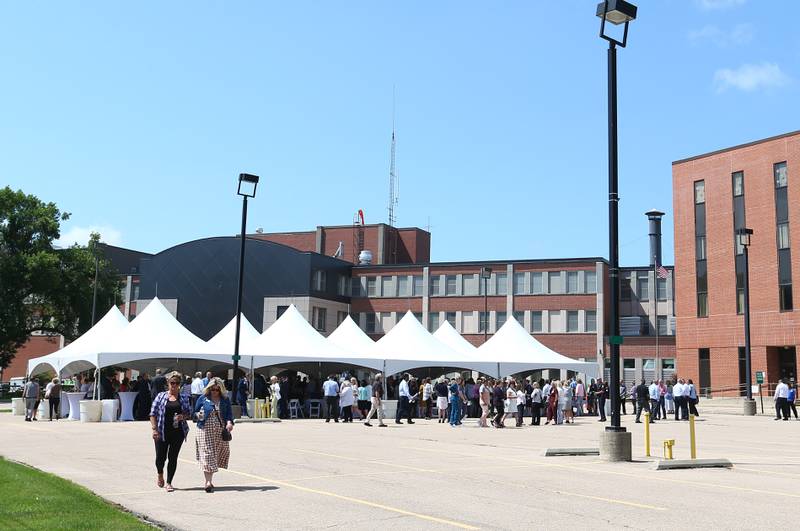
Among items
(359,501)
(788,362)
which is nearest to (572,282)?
(788,362)

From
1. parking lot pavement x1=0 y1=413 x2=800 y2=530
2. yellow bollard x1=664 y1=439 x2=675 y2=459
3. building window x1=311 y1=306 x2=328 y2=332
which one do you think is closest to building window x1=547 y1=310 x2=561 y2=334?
building window x1=311 y1=306 x2=328 y2=332

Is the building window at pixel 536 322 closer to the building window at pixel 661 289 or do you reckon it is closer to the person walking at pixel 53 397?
the building window at pixel 661 289

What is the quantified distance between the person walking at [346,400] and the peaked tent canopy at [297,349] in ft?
9.53

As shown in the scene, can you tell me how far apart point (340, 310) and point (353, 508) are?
6366 cm

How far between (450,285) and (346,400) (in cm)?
4246

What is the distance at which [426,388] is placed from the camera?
34094 mm

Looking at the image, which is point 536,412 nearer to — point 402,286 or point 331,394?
point 331,394

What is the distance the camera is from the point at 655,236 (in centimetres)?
7494

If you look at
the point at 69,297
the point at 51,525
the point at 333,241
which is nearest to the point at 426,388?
the point at 51,525

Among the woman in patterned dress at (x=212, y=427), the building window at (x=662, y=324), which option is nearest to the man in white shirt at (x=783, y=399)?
the woman in patterned dress at (x=212, y=427)

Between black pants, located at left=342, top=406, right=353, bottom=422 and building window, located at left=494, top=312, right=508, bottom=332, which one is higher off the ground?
building window, located at left=494, top=312, right=508, bottom=332

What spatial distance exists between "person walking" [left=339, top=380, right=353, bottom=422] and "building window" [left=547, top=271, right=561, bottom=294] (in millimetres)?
40285

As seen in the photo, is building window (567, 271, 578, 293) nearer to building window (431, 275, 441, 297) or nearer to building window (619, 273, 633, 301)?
building window (619, 273, 633, 301)

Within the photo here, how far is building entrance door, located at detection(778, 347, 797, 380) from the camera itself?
50969 millimetres
